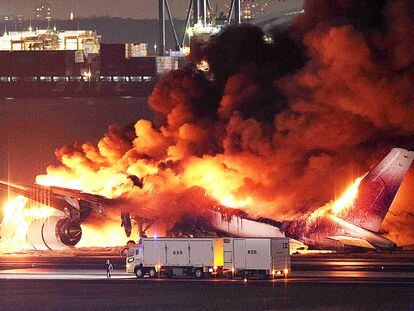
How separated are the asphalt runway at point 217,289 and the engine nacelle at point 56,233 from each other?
16.6 meters

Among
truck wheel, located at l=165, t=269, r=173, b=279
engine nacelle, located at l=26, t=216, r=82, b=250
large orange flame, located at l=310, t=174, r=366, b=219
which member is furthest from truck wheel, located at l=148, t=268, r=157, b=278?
engine nacelle, located at l=26, t=216, r=82, b=250

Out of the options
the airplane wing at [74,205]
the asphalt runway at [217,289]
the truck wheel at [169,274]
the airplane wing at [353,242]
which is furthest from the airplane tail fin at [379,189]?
the airplane wing at [74,205]

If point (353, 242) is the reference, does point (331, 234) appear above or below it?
above

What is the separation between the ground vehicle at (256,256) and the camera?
6894cm

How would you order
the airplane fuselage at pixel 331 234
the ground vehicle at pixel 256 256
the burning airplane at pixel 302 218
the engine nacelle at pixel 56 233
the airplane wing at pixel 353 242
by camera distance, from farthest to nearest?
the engine nacelle at pixel 56 233, the burning airplane at pixel 302 218, the airplane wing at pixel 353 242, the airplane fuselage at pixel 331 234, the ground vehicle at pixel 256 256

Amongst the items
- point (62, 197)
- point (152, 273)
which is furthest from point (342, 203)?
point (62, 197)

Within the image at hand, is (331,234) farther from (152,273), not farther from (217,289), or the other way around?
(217,289)

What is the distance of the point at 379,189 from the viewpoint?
8125 centimetres

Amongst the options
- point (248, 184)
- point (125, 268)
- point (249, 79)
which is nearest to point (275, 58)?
point (249, 79)

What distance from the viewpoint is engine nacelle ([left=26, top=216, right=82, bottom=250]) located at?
324 ft

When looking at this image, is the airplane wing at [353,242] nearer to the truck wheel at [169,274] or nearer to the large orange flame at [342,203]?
the large orange flame at [342,203]

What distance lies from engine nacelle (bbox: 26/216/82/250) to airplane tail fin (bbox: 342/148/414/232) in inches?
1063

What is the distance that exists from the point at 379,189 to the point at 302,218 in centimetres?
958

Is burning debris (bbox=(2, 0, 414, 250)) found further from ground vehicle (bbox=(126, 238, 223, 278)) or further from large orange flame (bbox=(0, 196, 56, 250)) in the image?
ground vehicle (bbox=(126, 238, 223, 278))
